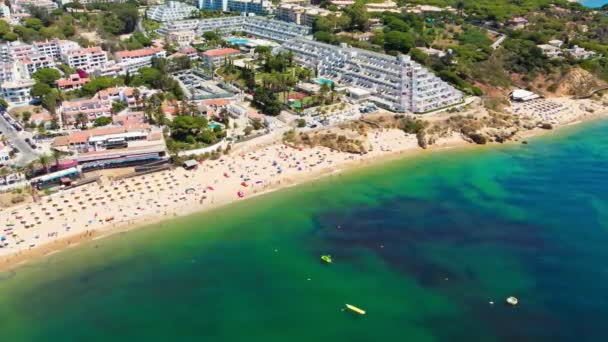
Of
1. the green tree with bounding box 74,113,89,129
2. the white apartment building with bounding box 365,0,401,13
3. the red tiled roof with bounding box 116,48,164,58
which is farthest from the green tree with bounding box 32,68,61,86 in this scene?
the white apartment building with bounding box 365,0,401,13

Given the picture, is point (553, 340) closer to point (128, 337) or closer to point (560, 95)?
point (128, 337)

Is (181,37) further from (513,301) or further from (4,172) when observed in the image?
(513,301)

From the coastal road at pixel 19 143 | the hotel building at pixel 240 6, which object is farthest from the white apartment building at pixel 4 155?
the hotel building at pixel 240 6

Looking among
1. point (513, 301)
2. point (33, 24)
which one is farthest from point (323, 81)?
point (33, 24)

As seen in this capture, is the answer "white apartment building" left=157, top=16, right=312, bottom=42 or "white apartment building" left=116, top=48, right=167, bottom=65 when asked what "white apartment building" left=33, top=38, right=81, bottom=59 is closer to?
"white apartment building" left=116, top=48, right=167, bottom=65

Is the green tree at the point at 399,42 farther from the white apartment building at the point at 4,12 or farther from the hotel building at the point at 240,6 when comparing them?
the white apartment building at the point at 4,12
